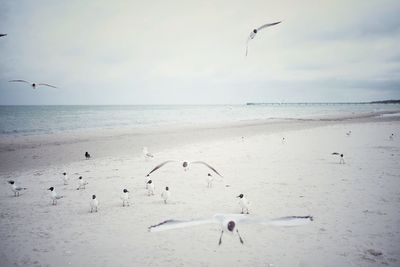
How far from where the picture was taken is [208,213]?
9.50m

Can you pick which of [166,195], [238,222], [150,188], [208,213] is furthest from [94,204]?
[238,222]

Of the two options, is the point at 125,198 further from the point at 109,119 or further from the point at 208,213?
the point at 109,119

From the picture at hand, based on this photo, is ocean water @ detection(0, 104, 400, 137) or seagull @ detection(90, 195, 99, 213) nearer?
seagull @ detection(90, 195, 99, 213)

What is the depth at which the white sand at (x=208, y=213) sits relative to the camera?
23.0 ft

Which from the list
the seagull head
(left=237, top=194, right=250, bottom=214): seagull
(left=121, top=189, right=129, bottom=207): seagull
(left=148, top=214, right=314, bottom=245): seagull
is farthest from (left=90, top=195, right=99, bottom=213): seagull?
the seagull head

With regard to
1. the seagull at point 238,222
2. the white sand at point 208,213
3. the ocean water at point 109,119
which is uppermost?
the ocean water at point 109,119

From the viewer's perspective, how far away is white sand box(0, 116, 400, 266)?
7.02m

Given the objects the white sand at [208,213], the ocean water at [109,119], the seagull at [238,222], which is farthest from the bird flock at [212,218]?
the ocean water at [109,119]

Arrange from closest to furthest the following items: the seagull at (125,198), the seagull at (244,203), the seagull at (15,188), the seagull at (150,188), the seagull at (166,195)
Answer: the seagull at (244,203) < the seagull at (125,198) < the seagull at (166,195) < the seagull at (150,188) < the seagull at (15,188)

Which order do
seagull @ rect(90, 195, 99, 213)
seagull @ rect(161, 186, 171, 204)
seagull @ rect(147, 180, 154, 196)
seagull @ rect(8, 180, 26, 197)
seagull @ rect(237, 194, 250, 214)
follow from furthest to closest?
seagull @ rect(8, 180, 26, 197) → seagull @ rect(147, 180, 154, 196) → seagull @ rect(161, 186, 171, 204) → seagull @ rect(90, 195, 99, 213) → seagull @ rect(237, 194, 250, 214)

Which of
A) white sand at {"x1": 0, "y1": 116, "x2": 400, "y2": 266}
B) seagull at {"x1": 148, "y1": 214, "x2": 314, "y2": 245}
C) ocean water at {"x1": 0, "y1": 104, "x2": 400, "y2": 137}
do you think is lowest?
white sand at {"x1": 0, "y1": 116, "x2": 400, "y2": 266}

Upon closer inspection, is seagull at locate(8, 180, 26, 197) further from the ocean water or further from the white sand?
the ocean water

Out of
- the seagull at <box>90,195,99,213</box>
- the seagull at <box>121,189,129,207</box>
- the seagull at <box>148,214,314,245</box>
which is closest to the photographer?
the seagull at <box>148,214,314,245</box>

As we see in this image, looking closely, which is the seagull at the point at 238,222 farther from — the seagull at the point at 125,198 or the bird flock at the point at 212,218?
the seagull at the point at 125,198
